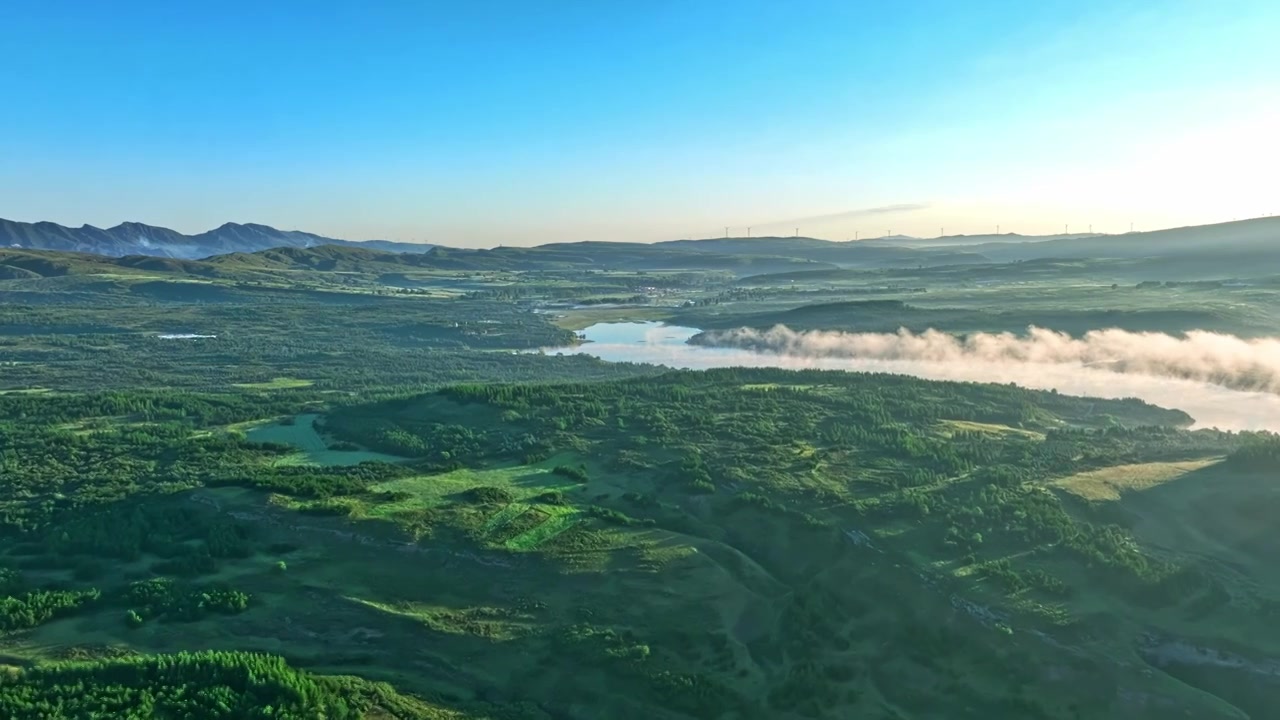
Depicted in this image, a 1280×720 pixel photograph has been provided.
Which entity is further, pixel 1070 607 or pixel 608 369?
pixel 608 369

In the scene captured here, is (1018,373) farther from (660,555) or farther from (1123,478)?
(660,555)

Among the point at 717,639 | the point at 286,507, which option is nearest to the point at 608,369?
the point at 286,507

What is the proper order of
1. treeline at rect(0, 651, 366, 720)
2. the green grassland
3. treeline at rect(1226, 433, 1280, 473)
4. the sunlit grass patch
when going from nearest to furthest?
1. treeline at rect(0, 651, 366, 720)
2. the green grassland
3. treeline at rect(1226, 433, 1280, 473)
4. the sunlit grass patch

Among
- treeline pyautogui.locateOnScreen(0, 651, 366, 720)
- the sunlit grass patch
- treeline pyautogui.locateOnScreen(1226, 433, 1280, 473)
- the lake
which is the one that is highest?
treeline pyautogui.locateOnScreen(1226, 433, 1280, 473)

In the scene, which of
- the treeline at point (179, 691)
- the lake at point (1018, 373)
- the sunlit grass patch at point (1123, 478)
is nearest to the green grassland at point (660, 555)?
the sunlit grass patch at point (1123, 478)

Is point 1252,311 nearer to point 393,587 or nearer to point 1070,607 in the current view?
point 1070,607

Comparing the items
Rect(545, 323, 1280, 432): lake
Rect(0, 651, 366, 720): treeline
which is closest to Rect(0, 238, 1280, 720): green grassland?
Rect(0, 651, 366, 720): treeline

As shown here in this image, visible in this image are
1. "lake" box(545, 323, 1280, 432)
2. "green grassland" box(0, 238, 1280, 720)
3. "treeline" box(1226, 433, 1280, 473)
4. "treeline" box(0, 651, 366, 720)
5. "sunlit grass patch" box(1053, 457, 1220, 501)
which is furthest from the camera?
"lake" box(545, 323, 1280, 432)

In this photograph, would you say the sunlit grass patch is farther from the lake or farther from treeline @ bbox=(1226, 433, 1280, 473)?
the lake

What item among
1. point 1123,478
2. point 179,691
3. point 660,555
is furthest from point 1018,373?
point 179,691
